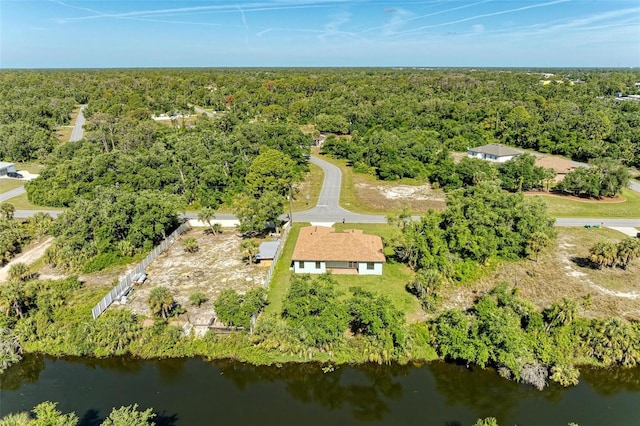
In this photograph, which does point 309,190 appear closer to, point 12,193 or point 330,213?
point 330,213

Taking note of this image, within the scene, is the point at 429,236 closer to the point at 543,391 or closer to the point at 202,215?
the point at 543,391

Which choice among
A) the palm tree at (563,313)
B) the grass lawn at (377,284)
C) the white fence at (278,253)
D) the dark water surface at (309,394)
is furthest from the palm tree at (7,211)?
the palm tree at (563,313)

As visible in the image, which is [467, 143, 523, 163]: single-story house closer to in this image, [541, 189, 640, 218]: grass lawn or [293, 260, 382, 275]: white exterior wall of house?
[541, 189, 640, 218]: grass lawn

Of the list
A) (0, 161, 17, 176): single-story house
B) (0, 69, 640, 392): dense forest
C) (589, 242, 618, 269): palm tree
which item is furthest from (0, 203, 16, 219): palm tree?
(589, 242, 618, 269): palm tree

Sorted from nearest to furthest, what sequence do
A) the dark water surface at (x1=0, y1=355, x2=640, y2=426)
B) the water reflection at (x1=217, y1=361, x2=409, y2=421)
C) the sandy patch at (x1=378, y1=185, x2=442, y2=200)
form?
the dark water surface at (x1=0, y1=355, x2=640, y2=426) → the water reflection at (x1=217, y1=361, x2=409, y2=421) → the sandy patch at (x1=378, y1=185, x2=442, y2=200)

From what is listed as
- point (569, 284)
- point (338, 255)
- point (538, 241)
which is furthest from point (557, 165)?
point (338, 255)

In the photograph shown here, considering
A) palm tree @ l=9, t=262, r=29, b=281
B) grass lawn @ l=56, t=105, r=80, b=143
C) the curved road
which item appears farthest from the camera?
grass lawn @ l=56, t=105, r=80, b=143

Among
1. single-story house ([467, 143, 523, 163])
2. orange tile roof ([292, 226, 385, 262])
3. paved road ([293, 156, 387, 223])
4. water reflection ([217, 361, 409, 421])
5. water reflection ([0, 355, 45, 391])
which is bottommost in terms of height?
water reflection ([0, 355, 45, 391])
